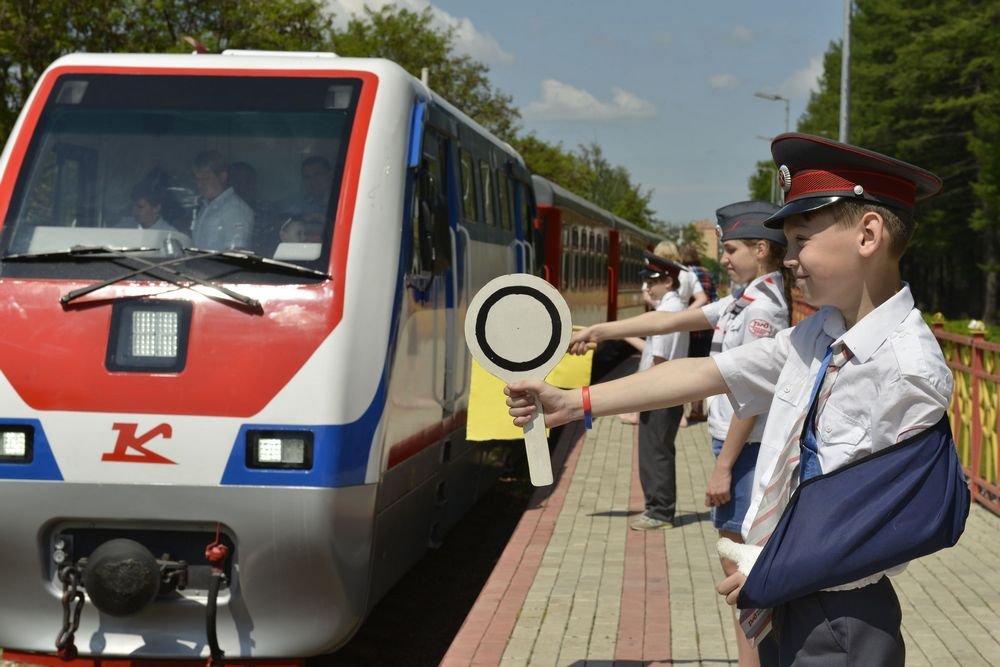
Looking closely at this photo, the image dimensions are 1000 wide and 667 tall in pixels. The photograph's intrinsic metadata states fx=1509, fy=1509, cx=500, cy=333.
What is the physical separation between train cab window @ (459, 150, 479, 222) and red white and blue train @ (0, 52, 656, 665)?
2.04m

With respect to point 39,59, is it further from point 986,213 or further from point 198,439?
point 986,213

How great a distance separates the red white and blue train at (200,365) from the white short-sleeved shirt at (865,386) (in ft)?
10.4

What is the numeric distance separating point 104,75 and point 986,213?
163 ft

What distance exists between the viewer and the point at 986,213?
53156mm

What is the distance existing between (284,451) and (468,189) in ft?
12.4

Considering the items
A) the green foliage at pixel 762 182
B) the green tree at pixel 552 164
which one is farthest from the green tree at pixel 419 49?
the green foliage at pixel 762 182

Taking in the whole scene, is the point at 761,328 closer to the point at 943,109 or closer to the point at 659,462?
the point at 659,462

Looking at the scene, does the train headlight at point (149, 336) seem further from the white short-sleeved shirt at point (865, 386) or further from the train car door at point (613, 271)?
the train car door at point (613, 271)

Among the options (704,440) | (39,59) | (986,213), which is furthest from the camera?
(986,213)

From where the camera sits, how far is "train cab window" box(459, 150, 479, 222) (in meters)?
9.41

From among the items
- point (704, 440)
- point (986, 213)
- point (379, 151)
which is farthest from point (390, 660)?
point (986, 213)

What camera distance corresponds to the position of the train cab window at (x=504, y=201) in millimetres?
11414

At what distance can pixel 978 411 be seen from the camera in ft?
35.7

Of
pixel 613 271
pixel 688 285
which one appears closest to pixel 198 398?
pixel 688 285
